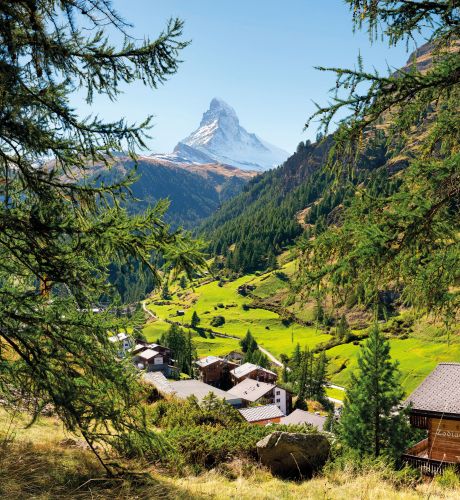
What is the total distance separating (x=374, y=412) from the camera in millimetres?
31062

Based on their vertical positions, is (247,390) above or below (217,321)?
above

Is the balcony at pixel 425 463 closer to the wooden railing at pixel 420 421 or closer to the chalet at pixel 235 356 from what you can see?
the wooden railing at pixel 420 421

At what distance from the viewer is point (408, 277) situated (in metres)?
7.90

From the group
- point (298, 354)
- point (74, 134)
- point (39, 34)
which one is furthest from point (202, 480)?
point (298, 354)

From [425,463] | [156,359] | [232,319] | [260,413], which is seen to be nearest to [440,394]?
[425,463]

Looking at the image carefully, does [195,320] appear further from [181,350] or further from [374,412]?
[374,412]

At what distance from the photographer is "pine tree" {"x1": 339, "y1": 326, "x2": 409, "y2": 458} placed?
30844mm

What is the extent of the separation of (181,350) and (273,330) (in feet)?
144

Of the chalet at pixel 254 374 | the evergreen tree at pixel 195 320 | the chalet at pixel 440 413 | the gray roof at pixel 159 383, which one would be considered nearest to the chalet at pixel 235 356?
the chalet at pixel 254 374

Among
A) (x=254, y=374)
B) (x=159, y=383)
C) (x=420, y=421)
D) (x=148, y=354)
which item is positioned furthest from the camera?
(x=148, y=354)

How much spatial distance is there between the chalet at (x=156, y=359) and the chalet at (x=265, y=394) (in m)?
18.4

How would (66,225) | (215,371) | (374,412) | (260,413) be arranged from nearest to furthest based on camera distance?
1. (66,225)
2. (374,412)
3. (260,413)
4. (215,371)

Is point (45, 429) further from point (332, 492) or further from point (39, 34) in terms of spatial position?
point (39, 34)

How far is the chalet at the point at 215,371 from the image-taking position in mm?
95188
